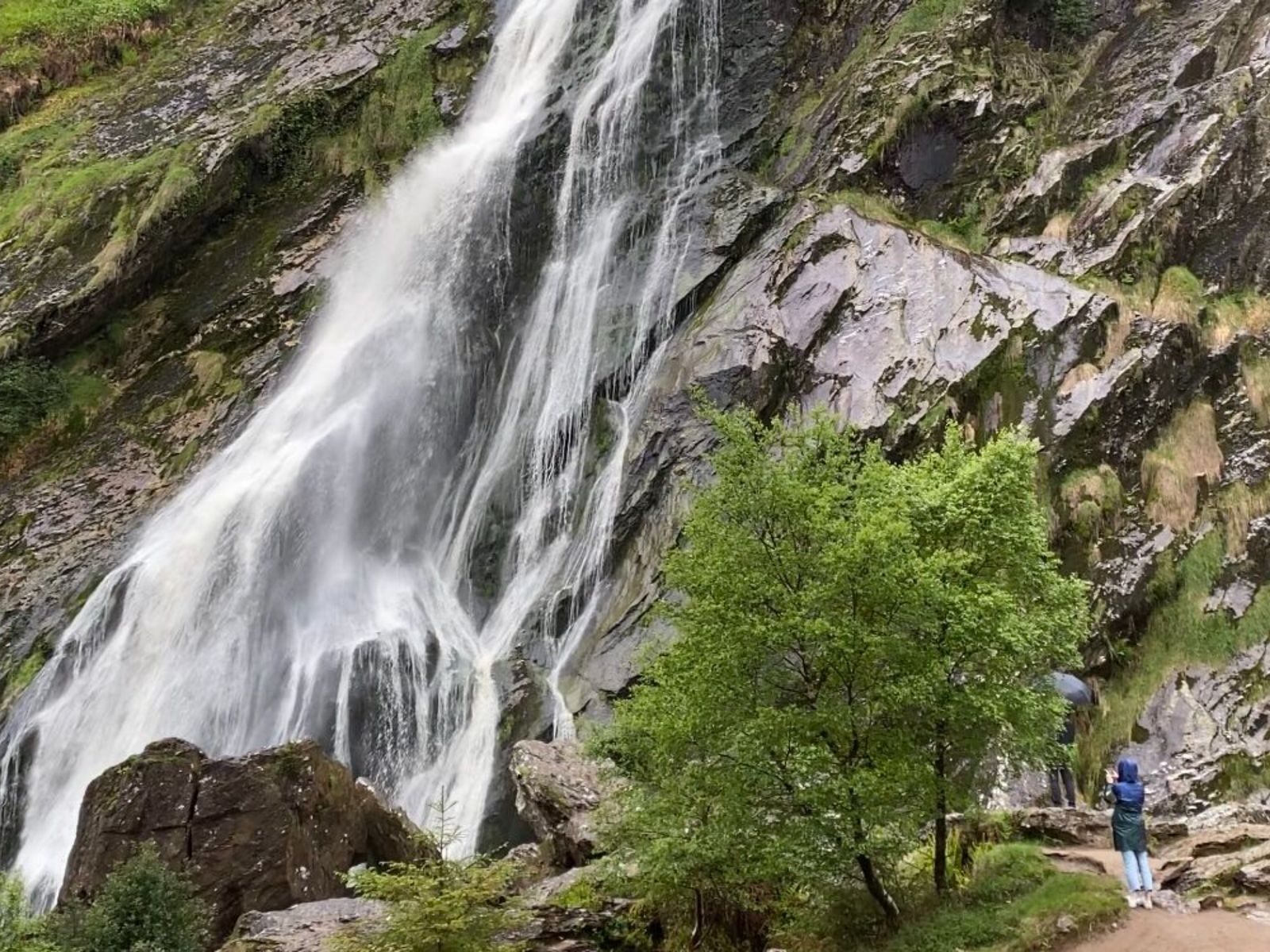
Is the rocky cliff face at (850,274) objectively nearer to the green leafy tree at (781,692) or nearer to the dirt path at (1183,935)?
the dirt path at (1183,935)

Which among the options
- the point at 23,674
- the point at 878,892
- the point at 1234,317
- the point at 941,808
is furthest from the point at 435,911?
the point at 1234,317

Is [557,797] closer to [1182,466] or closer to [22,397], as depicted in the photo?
[1182,466]

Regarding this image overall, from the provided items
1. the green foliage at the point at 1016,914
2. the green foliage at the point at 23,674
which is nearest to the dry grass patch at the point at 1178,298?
the green foliage at the point at 1016,914

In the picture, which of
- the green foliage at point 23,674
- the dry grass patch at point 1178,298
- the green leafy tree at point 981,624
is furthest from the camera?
the green foliage at point 23,674

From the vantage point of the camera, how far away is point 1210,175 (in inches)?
765

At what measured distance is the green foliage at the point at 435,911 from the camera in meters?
7.93

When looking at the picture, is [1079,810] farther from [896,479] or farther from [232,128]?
[232,128]

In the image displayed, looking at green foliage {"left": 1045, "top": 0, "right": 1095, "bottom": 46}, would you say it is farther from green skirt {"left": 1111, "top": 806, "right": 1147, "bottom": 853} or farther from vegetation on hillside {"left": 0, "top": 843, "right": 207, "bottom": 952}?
vegetation on hillside {"left": 0, "top": 843, "right": 207, "bottom": 952}

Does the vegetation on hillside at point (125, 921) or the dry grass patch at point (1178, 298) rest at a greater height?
the dry grass patch at point (1178, 298)

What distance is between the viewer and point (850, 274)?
19.8m

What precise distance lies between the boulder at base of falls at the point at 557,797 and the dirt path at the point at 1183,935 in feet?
18.7

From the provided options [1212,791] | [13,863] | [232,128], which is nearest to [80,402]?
[232,128]

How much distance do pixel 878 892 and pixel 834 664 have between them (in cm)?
196

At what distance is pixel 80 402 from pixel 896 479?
22353mm
